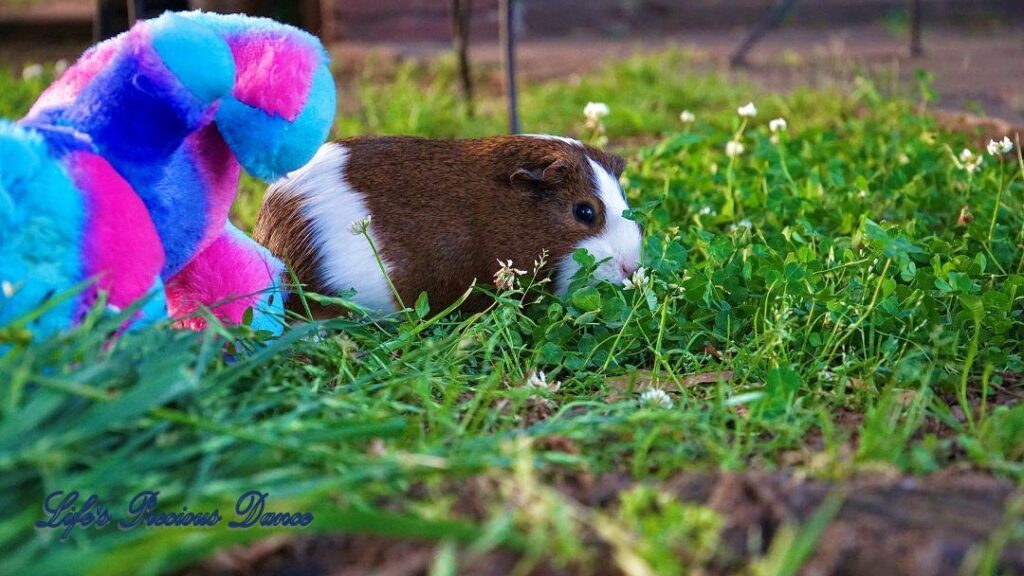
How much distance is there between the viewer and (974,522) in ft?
4.34

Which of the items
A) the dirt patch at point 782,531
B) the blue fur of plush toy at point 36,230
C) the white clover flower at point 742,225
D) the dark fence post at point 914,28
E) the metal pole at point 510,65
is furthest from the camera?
the dark fence post at point 914,28

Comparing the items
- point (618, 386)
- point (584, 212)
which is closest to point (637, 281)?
point (584, 212)

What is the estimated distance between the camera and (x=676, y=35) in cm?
788

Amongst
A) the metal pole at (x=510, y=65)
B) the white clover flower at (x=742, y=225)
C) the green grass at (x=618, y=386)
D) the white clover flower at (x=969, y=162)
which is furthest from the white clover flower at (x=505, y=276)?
the metal pole at (x=510, y=65)

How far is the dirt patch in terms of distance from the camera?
1.25 meters

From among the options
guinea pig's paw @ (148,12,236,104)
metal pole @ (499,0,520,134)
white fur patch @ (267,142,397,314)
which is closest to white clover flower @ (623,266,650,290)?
white fur patch @ (267,142,397,314)

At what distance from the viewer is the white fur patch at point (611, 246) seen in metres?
2.54

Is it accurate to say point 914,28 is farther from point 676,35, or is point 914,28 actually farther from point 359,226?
point 359,226

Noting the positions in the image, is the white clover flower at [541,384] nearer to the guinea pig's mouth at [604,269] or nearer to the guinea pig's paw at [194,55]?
the guinea pig's mouth at [604,269]

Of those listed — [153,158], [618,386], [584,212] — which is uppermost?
[153,158]

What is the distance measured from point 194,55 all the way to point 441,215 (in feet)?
2.58

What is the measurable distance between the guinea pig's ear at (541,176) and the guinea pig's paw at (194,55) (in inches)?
33.0

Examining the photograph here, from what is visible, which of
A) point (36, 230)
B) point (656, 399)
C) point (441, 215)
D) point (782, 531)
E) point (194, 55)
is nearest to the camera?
point (782, 531)

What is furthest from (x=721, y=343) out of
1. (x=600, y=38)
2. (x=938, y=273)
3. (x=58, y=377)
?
(x=600, y=38)
